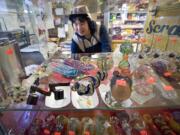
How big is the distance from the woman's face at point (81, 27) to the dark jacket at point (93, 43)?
7 centimetres

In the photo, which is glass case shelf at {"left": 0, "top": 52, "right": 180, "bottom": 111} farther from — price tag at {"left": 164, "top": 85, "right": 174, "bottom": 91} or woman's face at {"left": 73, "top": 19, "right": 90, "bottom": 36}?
woman's face at {"left": 73, "top": 19, "right": 90, "bottom": 36}

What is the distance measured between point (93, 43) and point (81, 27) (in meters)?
0.24

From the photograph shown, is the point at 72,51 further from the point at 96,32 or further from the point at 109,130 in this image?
the point at 109,130

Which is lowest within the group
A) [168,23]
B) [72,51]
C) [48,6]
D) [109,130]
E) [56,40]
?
[109,130]

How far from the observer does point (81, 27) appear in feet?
4.21

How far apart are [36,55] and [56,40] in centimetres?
24

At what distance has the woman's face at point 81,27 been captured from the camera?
48.5 inches

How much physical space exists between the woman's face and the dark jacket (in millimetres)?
66

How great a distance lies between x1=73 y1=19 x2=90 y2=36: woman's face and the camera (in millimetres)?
1231

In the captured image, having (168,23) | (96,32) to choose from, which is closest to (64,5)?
(96,32)

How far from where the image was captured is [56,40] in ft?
4.24

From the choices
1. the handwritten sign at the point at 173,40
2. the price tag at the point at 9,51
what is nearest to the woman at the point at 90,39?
the handwritten sign at the point at 173,40

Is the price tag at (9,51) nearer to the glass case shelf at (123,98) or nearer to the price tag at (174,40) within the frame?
the glass case shelf at (123,98)

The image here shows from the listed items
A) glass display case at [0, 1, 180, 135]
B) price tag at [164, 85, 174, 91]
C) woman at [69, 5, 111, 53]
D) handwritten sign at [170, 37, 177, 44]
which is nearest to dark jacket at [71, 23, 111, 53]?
woman at [69, 5, 111, 53]
